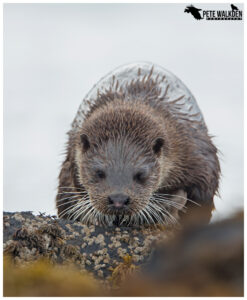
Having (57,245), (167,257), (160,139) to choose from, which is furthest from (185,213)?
(167,257)

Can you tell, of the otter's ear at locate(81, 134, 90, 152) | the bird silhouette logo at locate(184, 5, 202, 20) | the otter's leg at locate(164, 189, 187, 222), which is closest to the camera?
the bird silhouette logo at locate(184, 5, 202, 20)

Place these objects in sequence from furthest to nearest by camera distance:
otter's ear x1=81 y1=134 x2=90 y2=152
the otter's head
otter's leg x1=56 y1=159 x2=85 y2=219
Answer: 1. otter's leg x1=56 y1=159 x2=85 y2=219
2. otter's ear x1=81 y1=134 x2=90 y2=152
3. the otter's head

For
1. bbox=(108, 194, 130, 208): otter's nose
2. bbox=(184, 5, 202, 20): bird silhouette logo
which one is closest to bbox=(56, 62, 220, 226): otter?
bbox=(108, 194, 130, 208): otter's nose

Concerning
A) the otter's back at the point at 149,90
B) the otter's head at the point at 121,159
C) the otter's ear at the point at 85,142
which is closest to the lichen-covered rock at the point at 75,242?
the otter's head at the point at 121,159

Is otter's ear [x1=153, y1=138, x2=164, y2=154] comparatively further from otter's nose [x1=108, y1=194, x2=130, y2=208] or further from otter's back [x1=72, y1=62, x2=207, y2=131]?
otter's nose [x1=108, y1=194, x2=130, y2=208]

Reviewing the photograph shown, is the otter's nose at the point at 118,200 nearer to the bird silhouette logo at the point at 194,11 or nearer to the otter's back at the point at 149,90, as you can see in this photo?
the otter's back at the point at 149,90

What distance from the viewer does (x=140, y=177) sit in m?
9.09

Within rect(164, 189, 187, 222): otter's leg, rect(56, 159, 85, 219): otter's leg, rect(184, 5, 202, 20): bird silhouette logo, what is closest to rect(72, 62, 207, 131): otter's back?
rect(56, 159, 85, 219): otter's leg

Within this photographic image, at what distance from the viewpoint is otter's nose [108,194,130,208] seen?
27.6 feet

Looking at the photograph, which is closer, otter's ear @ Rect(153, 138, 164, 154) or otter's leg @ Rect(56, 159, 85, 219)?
otter's ear @ Rect(153, 138, 164, 154)

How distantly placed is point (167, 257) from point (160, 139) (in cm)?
597

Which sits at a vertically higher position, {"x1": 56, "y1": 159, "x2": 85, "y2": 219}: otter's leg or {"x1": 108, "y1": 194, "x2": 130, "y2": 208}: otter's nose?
{"x1": 56, "y1": 159, "x2": 85, "y2": 219}: otter's leg

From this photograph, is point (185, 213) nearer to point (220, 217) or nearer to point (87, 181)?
point (87, 181)

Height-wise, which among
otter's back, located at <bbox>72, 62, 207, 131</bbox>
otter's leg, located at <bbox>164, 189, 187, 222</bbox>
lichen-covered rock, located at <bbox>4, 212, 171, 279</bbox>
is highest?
otter's back, located at <bbox>72, 62, 207, 131</bbox>
